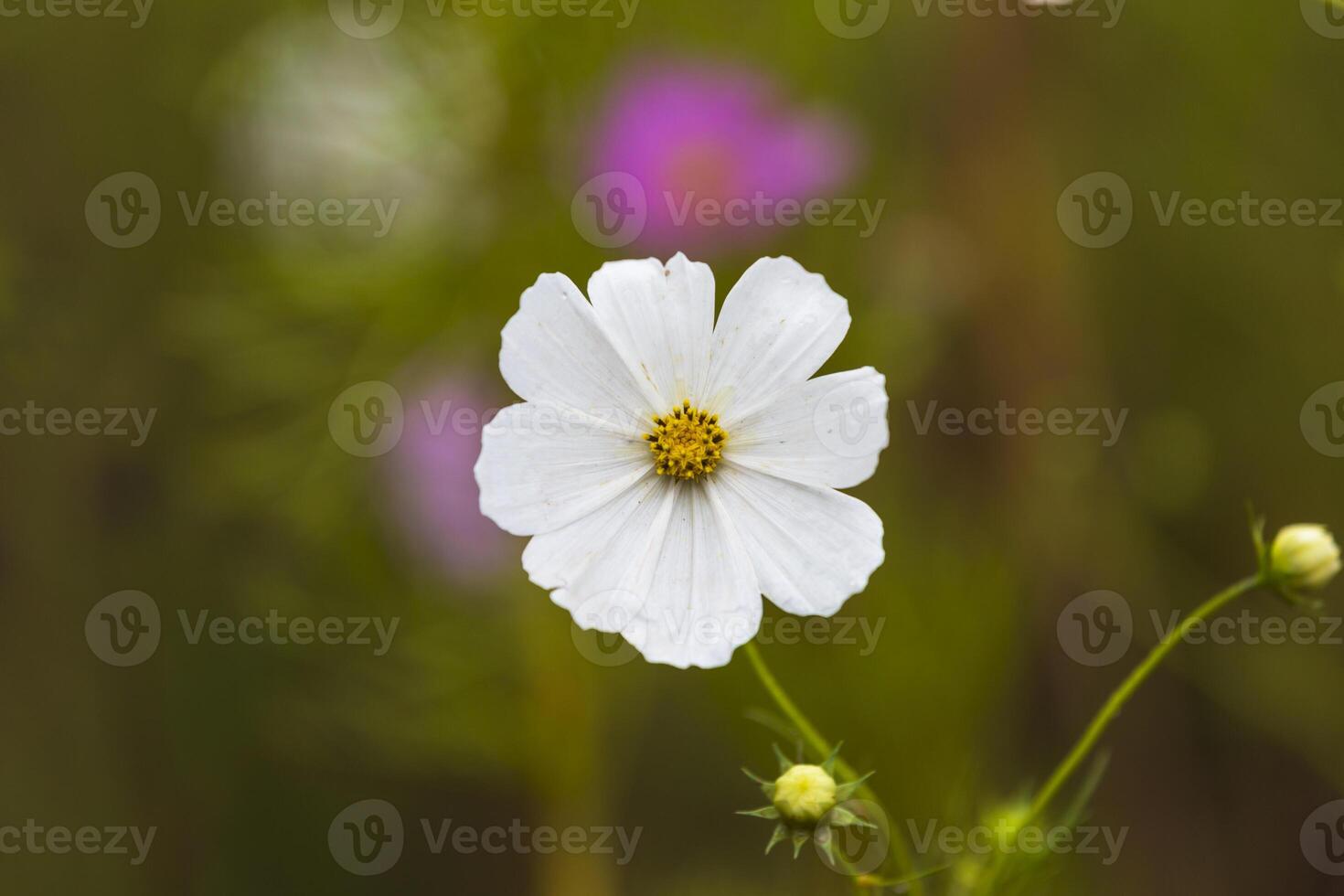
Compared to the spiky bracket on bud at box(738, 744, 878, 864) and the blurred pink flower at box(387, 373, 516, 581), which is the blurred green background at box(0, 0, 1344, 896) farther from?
the spiky bracket on bud at box(738, 744, 878, 864)

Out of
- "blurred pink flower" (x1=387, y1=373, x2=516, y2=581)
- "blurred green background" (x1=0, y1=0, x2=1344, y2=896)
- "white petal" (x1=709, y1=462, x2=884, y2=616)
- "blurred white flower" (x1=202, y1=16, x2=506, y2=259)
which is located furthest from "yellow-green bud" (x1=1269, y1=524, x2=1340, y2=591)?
"blurred white flower" (x1=202, y1=16, x2=506, y2=259)

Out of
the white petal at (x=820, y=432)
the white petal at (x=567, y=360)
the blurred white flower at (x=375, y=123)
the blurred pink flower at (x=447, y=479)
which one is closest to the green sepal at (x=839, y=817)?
the white petal at (x=820, y=432)

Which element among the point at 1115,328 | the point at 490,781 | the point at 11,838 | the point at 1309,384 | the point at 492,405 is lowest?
the point at 11,838

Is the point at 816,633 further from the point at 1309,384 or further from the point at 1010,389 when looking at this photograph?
the point at 1309,384

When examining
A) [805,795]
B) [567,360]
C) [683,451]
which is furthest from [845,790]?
[567,360]

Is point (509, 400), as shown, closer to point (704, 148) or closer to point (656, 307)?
point (704, 148)

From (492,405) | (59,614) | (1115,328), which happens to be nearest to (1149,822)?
(1115,328)
